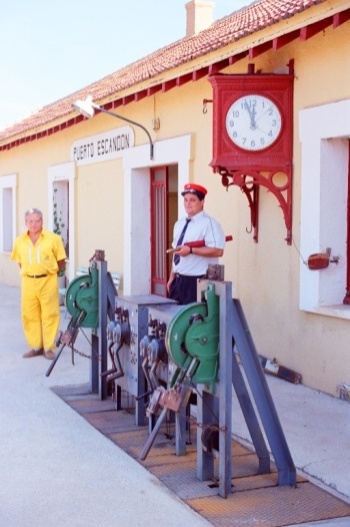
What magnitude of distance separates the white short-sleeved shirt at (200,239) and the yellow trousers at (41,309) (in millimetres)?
2388

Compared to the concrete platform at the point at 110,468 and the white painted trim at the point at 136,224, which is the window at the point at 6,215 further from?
the concrete platform at the point at 110,468

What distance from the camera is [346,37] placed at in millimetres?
6504

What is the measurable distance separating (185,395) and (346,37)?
11.1 feet

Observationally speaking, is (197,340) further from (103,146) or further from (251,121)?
(103,146)

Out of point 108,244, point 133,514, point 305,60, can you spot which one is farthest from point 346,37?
point 108,244

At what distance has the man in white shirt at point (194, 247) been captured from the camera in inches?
253

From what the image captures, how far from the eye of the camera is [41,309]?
8.64 m

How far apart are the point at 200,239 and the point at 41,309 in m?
2.73

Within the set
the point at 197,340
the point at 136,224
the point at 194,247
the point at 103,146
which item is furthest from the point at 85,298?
the point at 103,146

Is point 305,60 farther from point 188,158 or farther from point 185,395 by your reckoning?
point 185,395

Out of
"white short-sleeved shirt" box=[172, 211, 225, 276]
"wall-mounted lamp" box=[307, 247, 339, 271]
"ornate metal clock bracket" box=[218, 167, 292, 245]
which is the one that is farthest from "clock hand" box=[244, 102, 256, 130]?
"wall-mounted lamp" box=[307, 247, 339, 271]

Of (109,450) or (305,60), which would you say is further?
(305,60)

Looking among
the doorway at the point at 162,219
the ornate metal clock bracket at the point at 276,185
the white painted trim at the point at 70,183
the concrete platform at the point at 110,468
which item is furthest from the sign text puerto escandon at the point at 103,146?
the concrete platform at the point at 110,468

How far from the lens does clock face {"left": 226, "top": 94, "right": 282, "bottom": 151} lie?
280 inches
